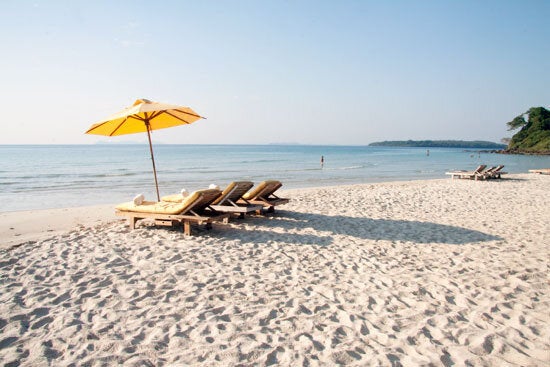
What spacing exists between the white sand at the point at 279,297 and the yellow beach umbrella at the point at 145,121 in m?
2.16

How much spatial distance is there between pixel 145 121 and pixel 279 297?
217 inches

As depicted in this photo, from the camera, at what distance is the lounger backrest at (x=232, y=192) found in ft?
23.4

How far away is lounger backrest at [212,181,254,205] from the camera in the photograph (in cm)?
712

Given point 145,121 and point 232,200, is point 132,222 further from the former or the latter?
point 145,121

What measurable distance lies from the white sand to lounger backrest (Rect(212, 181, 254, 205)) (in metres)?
0.66

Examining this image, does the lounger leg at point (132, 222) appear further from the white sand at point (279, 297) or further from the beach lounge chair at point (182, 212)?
the white sand at point (279, 297)

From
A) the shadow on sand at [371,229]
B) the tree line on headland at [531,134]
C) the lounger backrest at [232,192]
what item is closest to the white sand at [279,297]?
the shadow on sand at [371,229]

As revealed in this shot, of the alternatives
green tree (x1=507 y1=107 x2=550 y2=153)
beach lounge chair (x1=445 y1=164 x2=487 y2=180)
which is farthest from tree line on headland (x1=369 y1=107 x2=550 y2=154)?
beach lounge chair (x1=445 y1=164 x2=487 y2=180)

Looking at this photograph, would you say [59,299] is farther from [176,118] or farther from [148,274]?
[176,118]

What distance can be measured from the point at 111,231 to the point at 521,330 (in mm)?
6337

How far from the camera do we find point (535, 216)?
8180mm

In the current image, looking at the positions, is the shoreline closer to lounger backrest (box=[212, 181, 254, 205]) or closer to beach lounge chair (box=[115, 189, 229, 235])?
beach lounge chair (box=[115, 189, 229, 235])

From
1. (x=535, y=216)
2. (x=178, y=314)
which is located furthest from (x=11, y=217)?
(x=535, y=216)

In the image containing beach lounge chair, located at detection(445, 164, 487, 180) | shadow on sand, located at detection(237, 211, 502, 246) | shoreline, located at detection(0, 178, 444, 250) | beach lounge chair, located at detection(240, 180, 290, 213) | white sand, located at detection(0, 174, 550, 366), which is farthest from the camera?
beach lounge chair, located at detection(445, 164, 487, 180)
